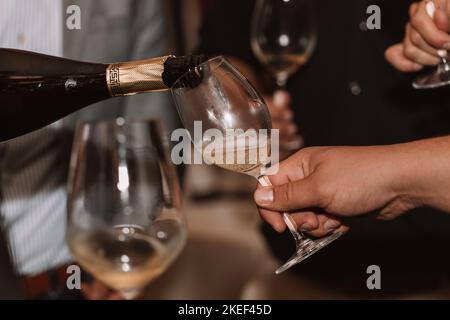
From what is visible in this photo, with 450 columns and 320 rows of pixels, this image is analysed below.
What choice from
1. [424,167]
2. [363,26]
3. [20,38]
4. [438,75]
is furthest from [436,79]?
[20,38]

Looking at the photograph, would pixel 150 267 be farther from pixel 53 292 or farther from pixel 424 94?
pixel 424 94

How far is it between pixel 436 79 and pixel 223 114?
1.45ft

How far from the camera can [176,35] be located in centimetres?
264

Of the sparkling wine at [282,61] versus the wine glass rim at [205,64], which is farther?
the sparkling wine at [282,61]

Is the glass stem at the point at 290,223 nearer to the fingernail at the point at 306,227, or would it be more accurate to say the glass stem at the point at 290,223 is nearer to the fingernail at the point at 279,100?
the fingernail at the point at 306,227

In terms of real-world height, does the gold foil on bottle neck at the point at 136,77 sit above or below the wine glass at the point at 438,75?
below

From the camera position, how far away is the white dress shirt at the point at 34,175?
1.24 meters

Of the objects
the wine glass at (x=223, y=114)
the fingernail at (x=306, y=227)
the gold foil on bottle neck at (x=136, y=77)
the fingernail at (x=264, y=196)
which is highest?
the gold foil on bottle neck at (x=136, y=77)

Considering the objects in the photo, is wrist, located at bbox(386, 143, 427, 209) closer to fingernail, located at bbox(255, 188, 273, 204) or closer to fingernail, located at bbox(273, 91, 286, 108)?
fingernail, located at bbox(255, 188, 273, 204)

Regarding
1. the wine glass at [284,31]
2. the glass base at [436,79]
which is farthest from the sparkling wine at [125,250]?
the wine glass at [284,31]

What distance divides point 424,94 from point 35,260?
0.95m

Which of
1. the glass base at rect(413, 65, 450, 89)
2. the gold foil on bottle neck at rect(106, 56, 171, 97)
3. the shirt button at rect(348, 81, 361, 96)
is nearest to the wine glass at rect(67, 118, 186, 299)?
the gold foil on bottle neck at rect(106, 56, 171, 97)

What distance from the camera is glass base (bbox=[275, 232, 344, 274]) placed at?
693 millimetres

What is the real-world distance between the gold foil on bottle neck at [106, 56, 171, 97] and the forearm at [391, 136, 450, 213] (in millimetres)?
307
